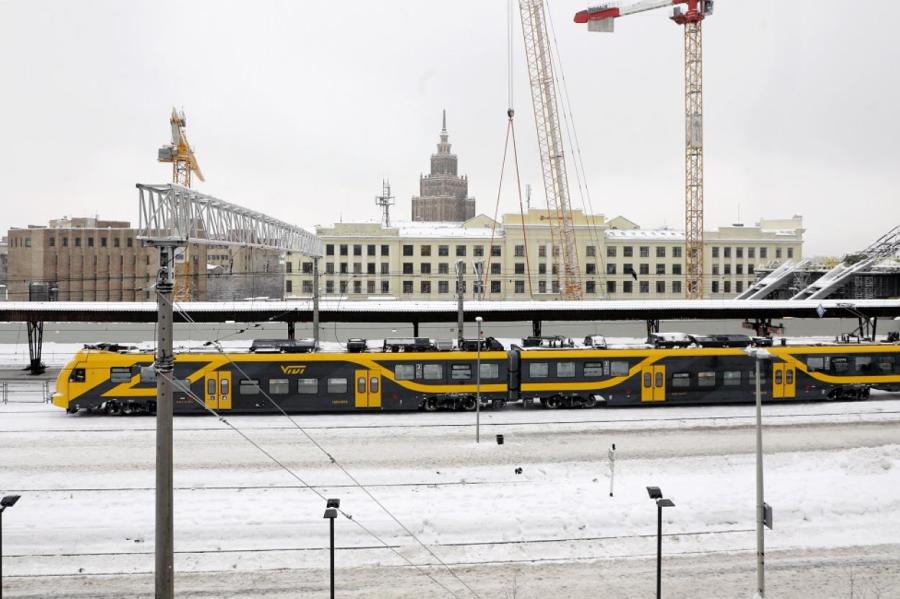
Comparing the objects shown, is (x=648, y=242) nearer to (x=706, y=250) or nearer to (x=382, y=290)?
(x=706, y=250)

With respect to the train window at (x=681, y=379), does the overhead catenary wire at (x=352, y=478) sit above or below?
below

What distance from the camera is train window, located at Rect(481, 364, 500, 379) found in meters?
34.1

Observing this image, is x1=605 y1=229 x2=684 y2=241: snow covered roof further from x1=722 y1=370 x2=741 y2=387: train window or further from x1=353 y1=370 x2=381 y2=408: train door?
x1=353 y1=370 x2=381 y2=408: train door

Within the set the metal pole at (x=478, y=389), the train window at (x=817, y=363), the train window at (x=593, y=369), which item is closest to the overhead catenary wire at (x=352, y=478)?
the metal pole at (x=478, y=389)

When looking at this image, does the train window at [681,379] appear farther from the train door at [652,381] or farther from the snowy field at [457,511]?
the snowy field at [457,511]

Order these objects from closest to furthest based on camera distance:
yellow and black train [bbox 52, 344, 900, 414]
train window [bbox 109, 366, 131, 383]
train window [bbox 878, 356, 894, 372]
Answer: train window [bbox 109, 366, 131, 383]
yellow and black train [bbox 52, 344, 900, 414]
train window [bbox 878, 356, 894, 372]

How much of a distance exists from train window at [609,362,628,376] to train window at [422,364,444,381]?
800cm

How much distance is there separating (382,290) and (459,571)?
2828 inches

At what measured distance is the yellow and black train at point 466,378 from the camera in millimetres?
32438

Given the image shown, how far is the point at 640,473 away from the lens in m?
24.0

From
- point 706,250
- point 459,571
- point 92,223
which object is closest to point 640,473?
point 459,571

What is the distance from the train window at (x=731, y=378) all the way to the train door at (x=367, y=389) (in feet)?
54.0

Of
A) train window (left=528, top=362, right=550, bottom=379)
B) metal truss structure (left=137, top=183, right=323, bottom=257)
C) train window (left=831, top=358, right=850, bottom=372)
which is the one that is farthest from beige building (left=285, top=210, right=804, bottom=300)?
train window (left=528, top=362, right=550, bottom=379)

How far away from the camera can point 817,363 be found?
118 ft
